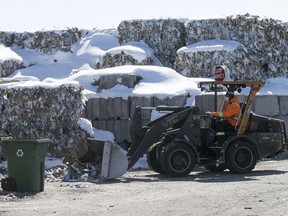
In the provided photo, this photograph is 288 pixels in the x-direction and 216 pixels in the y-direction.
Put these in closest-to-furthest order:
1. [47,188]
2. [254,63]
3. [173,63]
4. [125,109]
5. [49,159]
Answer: [47,188]
[49,159]
[125,109]
[254,63]
[173,63]

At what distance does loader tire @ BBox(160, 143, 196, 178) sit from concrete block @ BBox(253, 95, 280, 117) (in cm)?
687

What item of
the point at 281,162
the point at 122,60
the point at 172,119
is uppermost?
the point at 122,60

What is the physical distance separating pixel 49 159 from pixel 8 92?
83.1 inches

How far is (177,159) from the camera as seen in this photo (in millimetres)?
17484

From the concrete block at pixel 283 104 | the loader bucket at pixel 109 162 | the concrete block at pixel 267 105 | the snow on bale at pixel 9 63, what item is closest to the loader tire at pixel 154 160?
the loader bucket at pixel 109 162

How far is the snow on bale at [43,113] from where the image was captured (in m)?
20.7

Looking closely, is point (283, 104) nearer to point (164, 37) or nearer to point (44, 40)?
point (164, 37)

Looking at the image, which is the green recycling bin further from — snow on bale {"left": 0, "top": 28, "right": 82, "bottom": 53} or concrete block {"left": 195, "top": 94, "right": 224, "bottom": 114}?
snow on bale {"left": 0, "top": 28, "right": 82, "bottom": 53}

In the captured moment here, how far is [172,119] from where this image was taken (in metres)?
18.0

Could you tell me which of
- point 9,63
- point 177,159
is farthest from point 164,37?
point 177,159

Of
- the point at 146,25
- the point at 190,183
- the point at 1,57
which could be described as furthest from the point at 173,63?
the point at 190,183

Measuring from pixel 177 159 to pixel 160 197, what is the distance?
4114mm

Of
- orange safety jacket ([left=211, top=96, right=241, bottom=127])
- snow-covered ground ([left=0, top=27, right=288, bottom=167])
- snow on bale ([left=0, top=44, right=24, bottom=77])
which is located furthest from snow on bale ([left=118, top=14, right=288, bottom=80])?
orange safety jacket ([left=211, top=96, right=241, bottom=127])

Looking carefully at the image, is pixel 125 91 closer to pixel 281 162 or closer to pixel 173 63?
pixel 281 162
